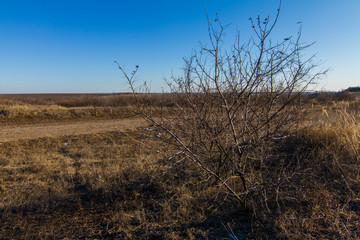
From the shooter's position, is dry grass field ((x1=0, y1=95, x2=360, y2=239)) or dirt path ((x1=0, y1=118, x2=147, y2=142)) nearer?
dry grass field ((x1=0, y1=95, x2=360, y2=239))

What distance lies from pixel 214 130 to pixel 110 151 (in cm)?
406

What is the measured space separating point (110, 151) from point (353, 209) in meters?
5.28

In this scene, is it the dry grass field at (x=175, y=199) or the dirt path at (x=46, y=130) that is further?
the dirt path at (x=46, y=130)

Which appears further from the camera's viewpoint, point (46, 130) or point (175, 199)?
point (46, 130)

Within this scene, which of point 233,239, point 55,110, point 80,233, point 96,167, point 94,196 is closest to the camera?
point 233,239

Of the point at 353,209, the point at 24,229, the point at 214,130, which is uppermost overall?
the point at 214,130

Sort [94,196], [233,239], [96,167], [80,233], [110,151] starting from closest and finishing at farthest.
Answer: [233,239] < [80,233] < [94,196] < [96,167] < [110,151]

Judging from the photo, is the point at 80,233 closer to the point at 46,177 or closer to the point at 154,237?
the point at 154,237

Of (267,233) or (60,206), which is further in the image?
(60,206)

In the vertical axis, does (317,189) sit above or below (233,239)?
above

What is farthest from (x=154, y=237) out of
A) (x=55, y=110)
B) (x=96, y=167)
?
(x=55, y=110)

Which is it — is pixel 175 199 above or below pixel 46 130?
below

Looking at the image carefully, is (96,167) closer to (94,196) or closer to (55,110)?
(94,196)

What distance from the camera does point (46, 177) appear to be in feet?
13.4
